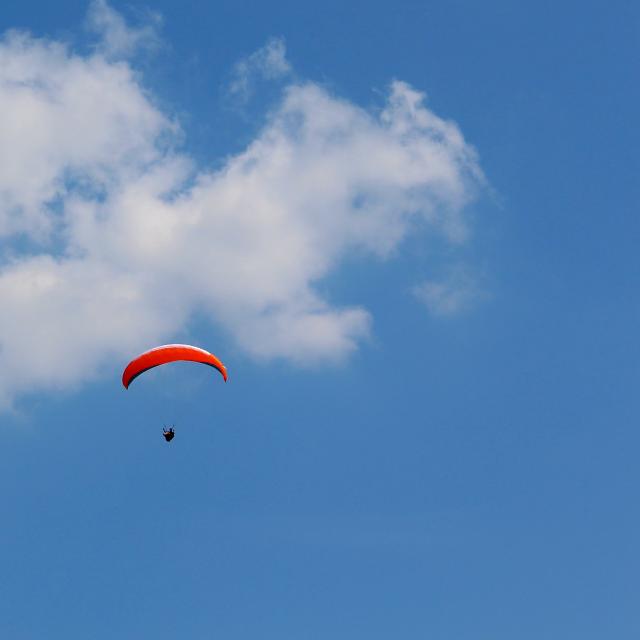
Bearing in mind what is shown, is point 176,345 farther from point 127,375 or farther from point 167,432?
point 167,432

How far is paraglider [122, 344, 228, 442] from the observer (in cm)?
8675

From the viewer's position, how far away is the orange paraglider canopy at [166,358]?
3418 inches

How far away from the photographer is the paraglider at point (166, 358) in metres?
86.8

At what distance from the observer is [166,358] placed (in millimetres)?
86625

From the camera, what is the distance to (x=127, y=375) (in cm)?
8812

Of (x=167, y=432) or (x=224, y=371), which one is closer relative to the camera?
(x=224, y=371)

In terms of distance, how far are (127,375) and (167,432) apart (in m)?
8.81

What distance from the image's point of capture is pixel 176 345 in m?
87.6

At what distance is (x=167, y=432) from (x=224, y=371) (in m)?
9.98

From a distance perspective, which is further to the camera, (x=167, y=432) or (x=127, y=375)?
(x=167, y=432)

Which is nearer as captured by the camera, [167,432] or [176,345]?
[176,345]

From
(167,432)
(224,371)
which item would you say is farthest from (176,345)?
(167,432)

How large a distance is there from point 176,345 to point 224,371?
4474mm

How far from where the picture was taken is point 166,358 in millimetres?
86625
